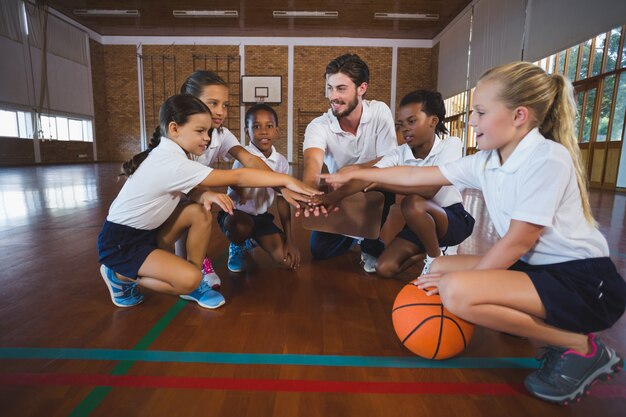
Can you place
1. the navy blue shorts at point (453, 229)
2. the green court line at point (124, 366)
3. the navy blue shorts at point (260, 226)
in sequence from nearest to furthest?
the green court line at point (124, 366)
the navy blue shorts at point (453, 229)
the navy blue shorts at point (260, 226)

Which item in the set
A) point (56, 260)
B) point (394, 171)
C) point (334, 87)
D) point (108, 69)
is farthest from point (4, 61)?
point (394, 171)

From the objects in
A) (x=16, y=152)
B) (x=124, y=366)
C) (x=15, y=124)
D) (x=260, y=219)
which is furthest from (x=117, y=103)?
(x=124, y=366)

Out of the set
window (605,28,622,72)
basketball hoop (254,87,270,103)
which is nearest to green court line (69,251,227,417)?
window (605,28,622,72)

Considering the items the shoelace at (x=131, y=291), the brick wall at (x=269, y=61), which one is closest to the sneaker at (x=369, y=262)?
the shoelace at (x=131, y=291)

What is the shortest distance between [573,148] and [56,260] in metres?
2.95

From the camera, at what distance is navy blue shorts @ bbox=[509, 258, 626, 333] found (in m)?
1.18

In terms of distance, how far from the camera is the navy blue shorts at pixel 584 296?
1.18 metres

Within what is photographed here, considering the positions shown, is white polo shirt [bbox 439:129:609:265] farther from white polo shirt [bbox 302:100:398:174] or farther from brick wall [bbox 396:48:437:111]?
brick wall [bbox 396:48:437:111]

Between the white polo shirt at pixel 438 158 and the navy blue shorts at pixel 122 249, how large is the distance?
1429mm

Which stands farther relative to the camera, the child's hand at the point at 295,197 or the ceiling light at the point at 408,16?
the ceiling light at the point at 408,16

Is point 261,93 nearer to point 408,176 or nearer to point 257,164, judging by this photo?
point 257,164

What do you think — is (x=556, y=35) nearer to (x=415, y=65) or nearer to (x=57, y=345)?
(x=415, y=65)

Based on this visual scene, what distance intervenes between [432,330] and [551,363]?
0.38 metres

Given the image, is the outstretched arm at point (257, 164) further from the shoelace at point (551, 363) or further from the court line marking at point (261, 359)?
the shoelace at point (551, 363)
